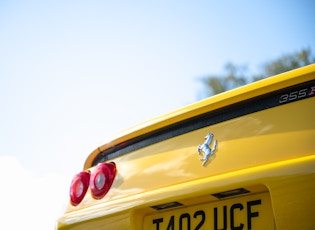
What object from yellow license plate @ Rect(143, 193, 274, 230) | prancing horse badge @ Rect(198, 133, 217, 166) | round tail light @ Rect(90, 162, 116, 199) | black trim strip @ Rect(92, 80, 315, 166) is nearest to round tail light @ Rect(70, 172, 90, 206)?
round tail light @ Rect(90, 162, 116, 199)

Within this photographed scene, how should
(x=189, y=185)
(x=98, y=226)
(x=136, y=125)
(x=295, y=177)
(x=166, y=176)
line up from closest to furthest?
1. (x=295, y=177)
2. (x=189, y=185)
3. (x=166, y=176)
4. (x=98, y=226)
5. (x=136, y=125)

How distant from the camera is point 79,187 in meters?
2.68

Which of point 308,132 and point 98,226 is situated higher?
point 308,132

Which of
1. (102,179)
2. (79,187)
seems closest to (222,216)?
(102,179)

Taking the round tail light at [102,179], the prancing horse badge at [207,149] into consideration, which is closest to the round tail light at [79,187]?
the round tail light at [102,179]

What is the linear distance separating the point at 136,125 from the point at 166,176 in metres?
0.46

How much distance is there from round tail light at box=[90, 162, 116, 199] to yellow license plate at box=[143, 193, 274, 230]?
36cm

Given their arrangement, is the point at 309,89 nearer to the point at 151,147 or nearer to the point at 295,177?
the point at 295,177

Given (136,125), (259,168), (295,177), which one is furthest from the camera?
(136,125)

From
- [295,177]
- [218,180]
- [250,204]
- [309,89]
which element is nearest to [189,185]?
[218,180]

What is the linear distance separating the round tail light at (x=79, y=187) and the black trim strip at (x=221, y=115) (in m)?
0.20

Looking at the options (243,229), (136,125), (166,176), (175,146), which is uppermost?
(136,125)

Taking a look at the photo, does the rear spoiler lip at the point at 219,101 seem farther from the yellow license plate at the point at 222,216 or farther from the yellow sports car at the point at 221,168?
the yellow license plate at the point at 222,216

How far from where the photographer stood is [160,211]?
2186 millimetres
